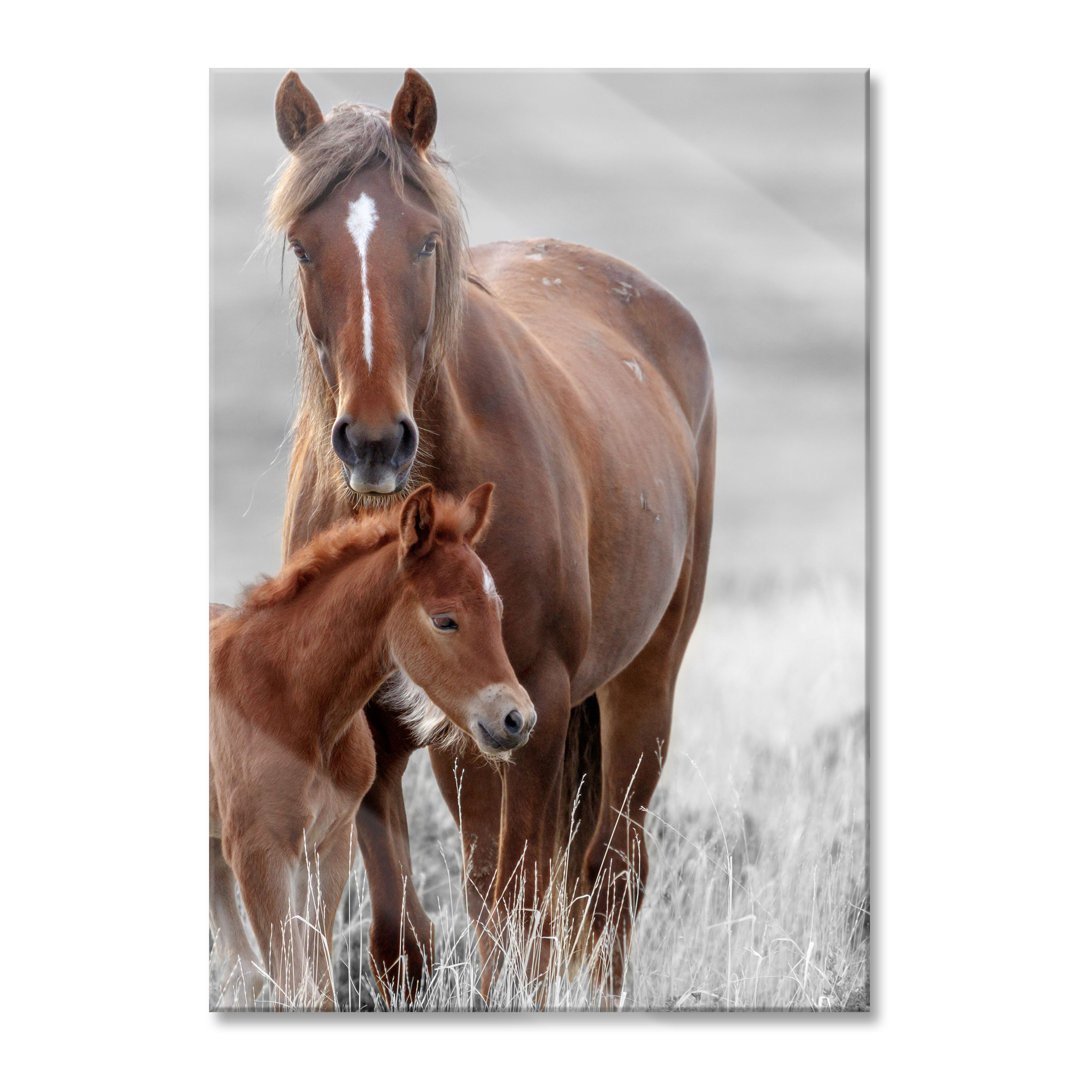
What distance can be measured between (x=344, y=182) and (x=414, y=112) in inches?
8.8

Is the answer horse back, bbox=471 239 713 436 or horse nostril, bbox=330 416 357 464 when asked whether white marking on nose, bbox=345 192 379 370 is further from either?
horse back, bbox=471 239 713 436

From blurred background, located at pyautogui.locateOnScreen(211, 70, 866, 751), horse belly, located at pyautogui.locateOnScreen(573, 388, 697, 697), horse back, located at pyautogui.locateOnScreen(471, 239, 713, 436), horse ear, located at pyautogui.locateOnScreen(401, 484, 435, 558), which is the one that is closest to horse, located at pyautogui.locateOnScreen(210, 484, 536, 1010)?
horse ear, located at pyautogui.locateOnScreen(401, 484, 435, 558)

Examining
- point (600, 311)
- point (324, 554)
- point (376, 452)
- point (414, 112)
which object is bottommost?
point (324, 554)

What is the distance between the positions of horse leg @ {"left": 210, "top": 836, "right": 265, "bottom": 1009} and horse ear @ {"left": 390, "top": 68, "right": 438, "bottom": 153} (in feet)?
5.14

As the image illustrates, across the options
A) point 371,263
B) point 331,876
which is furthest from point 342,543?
point 331,876

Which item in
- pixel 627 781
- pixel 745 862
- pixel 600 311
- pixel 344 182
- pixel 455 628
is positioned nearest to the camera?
pixel 455 628

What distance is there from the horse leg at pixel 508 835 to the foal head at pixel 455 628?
0.71ft

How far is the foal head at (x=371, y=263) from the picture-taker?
250 cm

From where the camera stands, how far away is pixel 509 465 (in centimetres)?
271

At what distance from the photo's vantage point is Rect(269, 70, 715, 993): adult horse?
100 inches

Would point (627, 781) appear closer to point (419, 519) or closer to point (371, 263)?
point (419, 519)
